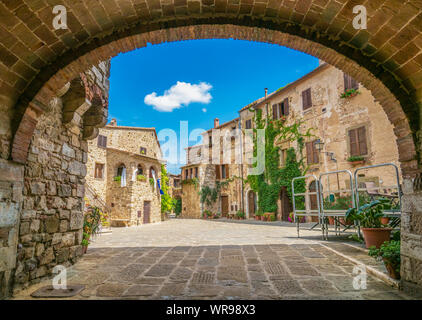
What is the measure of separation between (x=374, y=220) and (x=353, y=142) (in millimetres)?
9484

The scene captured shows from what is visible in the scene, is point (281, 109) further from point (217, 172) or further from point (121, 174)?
point (121, 174)

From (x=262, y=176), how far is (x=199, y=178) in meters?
8.40

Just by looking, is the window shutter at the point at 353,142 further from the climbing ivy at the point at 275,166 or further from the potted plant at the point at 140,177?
the potted plant at the point at 140,177

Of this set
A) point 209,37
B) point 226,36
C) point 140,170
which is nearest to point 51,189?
point 209,37

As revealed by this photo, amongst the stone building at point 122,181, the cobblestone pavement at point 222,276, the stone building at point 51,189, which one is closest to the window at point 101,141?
the stone building at point 122,181

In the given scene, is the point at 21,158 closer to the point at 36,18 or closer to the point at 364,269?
the point at 36,18

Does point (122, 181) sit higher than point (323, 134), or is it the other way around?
point (323, 134)

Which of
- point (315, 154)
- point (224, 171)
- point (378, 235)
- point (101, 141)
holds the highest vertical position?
point (101, 141)

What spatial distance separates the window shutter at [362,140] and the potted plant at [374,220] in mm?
8852

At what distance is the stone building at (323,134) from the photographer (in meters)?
11.5

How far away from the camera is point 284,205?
16984mm

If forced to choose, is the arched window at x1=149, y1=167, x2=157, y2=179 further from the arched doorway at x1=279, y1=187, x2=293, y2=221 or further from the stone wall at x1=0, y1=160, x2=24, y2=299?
the stone wall at x1=0, y1=160, x2=24, y2=299

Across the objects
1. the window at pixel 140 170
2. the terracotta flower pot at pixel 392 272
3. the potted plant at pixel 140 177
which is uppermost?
the window at pixel 140 170

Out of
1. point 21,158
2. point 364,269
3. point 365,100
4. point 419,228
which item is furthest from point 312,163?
point 21,158
